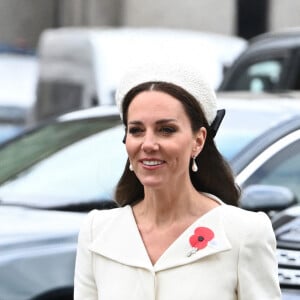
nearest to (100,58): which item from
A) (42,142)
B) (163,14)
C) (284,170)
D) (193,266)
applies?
(42,142)

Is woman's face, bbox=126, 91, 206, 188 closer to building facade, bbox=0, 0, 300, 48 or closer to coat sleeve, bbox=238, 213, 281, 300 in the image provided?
coat sleeve, bbox=238, 213, 281, 300

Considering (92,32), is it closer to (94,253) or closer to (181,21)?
(94,253)

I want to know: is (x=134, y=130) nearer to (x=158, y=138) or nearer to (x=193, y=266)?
(x=158, y=138)

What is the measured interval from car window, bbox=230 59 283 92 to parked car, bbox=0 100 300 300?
294 centimetres

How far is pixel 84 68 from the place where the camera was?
12.8m

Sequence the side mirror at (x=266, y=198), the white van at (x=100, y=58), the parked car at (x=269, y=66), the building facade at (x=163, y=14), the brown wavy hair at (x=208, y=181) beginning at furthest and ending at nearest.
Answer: the building facade at (x=163, y=14) → the white van at (x=100, y=58) → the parked car at (x=269, y=66) → the side mirror at (x=266, y=198) → the brown wavy hair at (x=208, y=181)

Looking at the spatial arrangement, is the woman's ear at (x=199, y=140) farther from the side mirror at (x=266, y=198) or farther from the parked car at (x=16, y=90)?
the parked car at (x=16, y=90)

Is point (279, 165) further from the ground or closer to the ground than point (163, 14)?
further from the ground

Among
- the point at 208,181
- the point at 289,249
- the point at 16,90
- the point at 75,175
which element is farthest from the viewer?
the point at 16,90

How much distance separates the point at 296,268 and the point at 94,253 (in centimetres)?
178

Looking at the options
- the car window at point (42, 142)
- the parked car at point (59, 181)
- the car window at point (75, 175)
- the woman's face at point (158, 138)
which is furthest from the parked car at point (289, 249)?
the woman's face at point (158, 138)

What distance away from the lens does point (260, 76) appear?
943 centimetres

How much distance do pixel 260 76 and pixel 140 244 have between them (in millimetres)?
6250

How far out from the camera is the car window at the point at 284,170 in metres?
5.56
